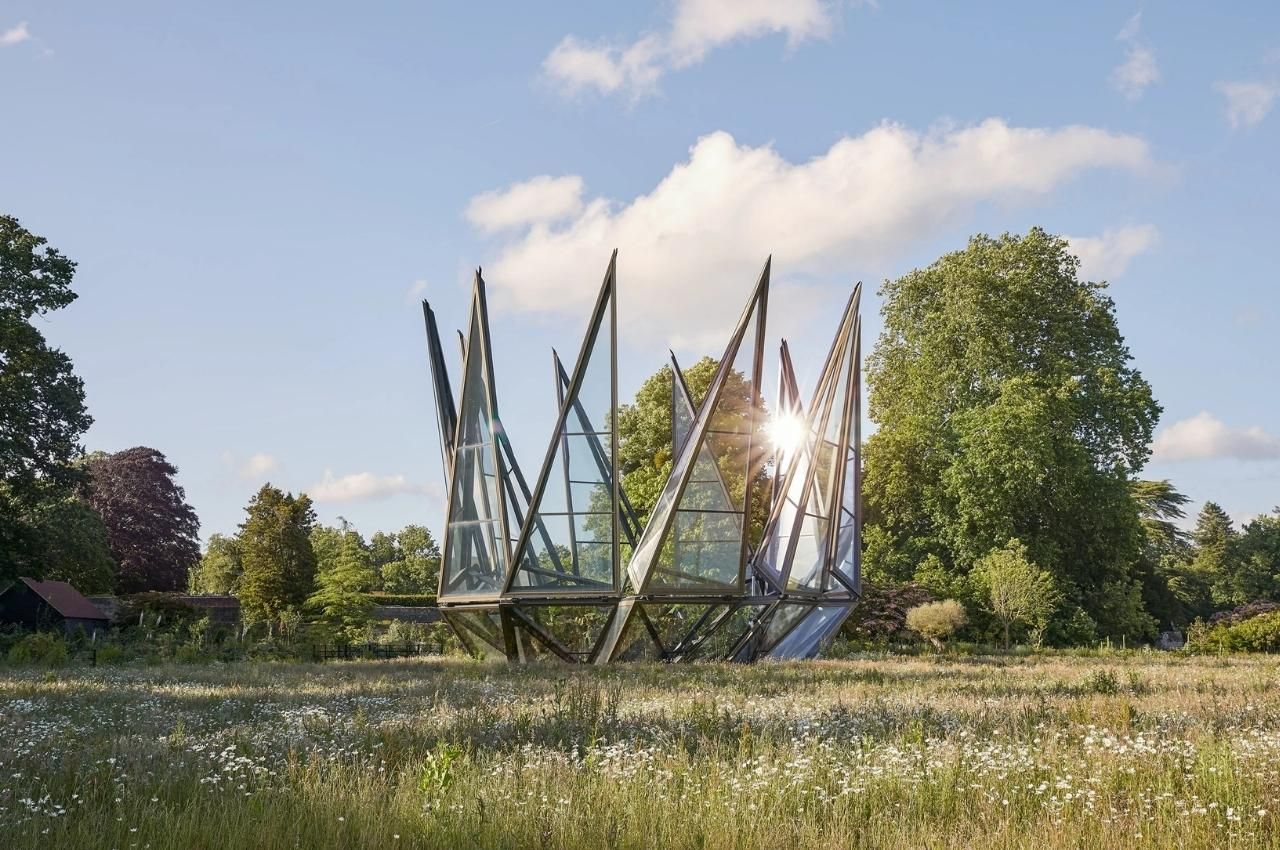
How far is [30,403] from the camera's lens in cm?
2998

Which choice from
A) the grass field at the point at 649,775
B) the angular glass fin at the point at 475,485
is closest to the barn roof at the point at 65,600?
the angular glass fin at the point at 475,485

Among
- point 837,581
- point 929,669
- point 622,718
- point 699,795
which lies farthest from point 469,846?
point 837,581

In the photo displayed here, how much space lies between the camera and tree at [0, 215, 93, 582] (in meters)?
28.8

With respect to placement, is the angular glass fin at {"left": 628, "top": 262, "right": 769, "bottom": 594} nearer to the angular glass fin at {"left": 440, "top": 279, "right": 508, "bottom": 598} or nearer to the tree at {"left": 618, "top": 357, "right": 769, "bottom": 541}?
the angular glass fin at {"left": 440, "top": 279, "right": 508, "bottom": 598}

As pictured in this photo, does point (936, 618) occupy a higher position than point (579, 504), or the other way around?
point (579, 504)

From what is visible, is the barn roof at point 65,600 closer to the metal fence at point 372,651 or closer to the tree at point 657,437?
the metal fence at point 372,651

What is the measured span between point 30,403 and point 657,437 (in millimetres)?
23718

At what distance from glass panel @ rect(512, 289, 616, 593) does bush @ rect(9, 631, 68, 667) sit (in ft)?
32.7

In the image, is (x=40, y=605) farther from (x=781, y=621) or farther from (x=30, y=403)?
(x=781, y=621)

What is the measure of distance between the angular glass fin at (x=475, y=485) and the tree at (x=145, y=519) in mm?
39904

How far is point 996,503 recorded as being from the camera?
40.4 meters

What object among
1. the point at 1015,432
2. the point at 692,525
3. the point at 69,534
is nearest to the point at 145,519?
the point at 69,534

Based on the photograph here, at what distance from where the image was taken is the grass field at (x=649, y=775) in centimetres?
523

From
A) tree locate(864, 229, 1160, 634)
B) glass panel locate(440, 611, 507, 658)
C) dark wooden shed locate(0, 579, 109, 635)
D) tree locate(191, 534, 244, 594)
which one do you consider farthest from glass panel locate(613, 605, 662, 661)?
tree locate(191, 534, 244, 594)
